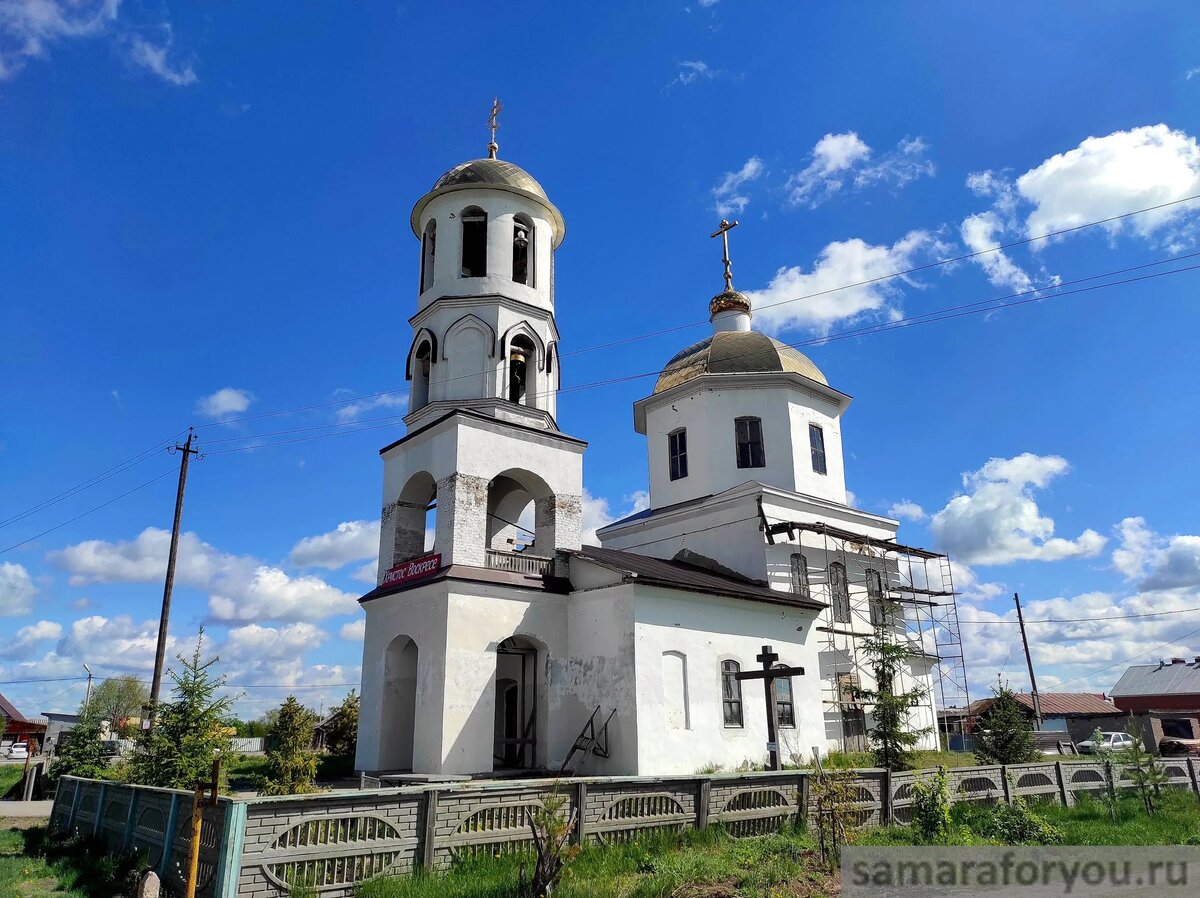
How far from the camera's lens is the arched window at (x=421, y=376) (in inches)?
846

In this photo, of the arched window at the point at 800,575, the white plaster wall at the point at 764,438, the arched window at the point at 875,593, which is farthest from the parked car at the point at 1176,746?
the arched window at the point at 800,575

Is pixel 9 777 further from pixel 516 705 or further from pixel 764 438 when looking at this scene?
pixel 764 438

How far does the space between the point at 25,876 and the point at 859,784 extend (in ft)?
36.2

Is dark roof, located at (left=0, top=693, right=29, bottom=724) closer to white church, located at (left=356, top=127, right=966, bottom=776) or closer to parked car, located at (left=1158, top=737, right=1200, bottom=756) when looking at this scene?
white church, located at (left=356, top=127, right=966, bottom=776)

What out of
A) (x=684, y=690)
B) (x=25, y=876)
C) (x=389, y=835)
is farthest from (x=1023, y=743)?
(x=25, y=876)

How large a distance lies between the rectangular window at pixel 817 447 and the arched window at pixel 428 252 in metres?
12.7

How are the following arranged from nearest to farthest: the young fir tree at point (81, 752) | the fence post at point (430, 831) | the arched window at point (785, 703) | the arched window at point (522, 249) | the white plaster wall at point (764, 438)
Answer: the fence post at point (430, 831), the arched window at point (785, 703), the young fir tree at point (81, 752), the arched window at point (522, 249), the white plaster wall at point (764, 438)

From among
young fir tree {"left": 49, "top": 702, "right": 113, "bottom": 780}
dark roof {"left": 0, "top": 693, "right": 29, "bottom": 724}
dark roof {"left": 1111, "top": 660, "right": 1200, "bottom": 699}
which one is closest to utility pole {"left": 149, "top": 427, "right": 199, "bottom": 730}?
young fir tree {"left": 49, "top": 702, "right": 113, "bottom": 780}

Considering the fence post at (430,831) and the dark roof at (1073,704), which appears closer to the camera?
the fence post at (430,831)

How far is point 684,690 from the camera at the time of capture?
18.5m

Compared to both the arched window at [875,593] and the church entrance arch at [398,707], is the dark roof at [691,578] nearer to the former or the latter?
the arched window at [875,593]

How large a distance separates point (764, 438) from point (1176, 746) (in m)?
30.4

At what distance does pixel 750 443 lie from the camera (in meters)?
26.0

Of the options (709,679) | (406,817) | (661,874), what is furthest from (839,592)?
(406,817)
